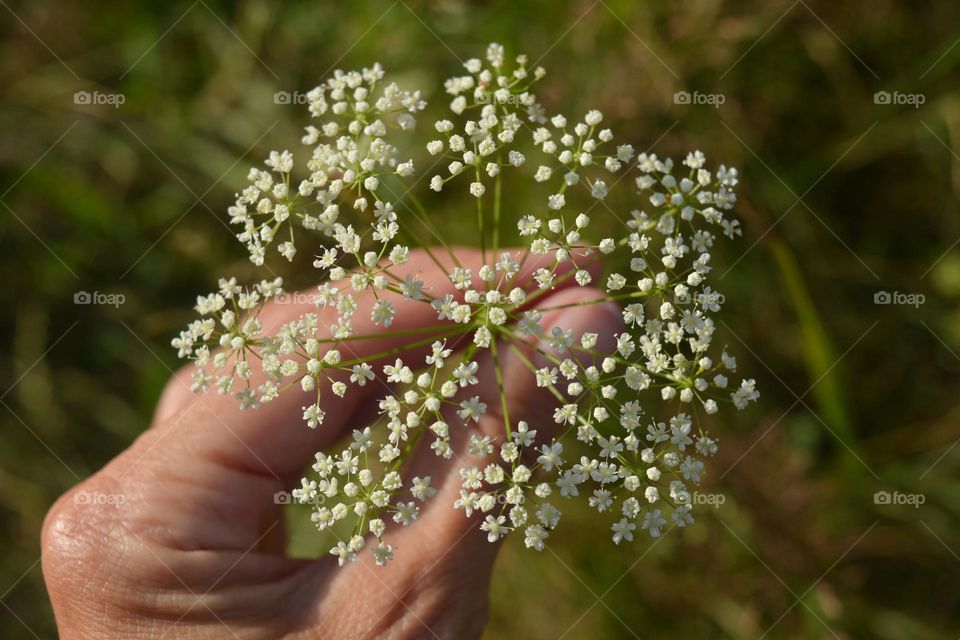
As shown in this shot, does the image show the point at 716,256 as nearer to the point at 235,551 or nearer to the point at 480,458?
the point at 480,458

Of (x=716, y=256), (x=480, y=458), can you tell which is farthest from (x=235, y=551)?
(x=716, y=256)

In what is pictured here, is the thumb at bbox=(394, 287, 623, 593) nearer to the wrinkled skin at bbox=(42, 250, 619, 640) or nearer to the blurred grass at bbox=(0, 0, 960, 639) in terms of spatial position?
the wrinkled skin at bbox=(42, 250, 619, 640)

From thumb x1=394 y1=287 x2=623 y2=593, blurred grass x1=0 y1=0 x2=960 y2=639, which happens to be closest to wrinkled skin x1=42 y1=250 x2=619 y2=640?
thumb x1=394 y1=287 x2=623 y2=593

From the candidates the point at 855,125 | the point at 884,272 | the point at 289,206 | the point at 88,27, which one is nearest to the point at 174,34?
the point at 88,27

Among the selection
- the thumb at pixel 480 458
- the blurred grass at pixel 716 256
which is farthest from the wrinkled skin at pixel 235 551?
the blurred grass at pixel 716 256

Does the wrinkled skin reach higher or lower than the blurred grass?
lower

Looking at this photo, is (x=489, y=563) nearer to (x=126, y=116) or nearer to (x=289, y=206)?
(x=289, y=206)
